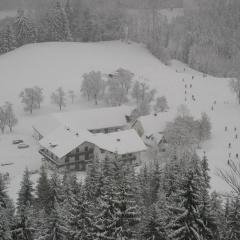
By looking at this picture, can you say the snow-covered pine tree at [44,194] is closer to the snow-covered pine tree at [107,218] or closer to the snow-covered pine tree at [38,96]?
the snow-covered pine tree at [107,218]

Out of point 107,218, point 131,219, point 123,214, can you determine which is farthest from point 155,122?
point 107,218

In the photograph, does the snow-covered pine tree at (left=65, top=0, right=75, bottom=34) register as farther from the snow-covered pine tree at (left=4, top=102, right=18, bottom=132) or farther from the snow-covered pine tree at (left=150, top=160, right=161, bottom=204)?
the snow-covered pine tree at (left=150, top=160, right=161, bottom=204)

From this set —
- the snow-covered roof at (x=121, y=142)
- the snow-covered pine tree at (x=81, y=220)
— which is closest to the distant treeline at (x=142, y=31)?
the snow-covered roof at (x=121, y=142)

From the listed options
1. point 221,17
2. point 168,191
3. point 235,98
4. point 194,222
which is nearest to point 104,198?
point 194,222

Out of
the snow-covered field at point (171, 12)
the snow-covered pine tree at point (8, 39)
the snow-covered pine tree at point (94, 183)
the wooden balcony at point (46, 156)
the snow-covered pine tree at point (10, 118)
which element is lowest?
the wooden balcony at point (46, 156)

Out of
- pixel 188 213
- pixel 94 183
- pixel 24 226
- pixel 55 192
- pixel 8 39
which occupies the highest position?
pixel 8 39

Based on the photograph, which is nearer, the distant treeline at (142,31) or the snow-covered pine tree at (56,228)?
the snow-covered pine tree at (56,228)

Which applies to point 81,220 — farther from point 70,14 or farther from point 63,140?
point 70,14

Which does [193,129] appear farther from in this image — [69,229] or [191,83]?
[69,229]
